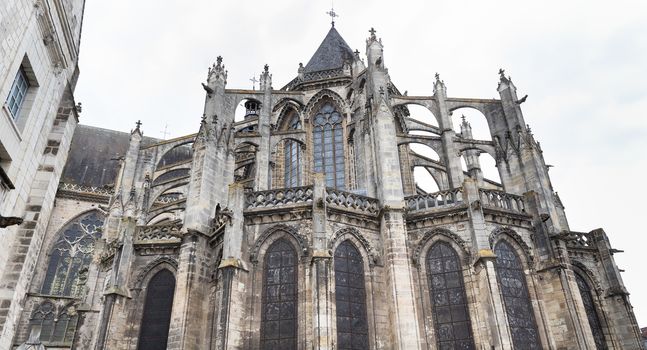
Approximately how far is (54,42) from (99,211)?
65.5 feet

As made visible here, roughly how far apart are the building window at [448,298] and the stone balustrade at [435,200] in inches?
49.4

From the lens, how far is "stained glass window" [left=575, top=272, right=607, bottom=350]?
1587cm

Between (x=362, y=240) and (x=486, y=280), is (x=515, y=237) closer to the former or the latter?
(x=486, y=280)

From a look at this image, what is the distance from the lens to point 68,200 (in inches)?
992

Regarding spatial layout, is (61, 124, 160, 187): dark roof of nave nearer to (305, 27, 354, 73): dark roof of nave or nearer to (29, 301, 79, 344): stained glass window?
(29, 301, 79, 344): stained glass window

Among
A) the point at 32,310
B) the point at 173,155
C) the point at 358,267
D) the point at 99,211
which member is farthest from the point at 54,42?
the point at 173,155

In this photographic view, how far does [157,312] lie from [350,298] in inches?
244

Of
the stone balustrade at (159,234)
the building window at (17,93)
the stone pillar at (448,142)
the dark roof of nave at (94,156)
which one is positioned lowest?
the building window at (17,93)

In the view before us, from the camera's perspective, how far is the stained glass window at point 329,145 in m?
19.5

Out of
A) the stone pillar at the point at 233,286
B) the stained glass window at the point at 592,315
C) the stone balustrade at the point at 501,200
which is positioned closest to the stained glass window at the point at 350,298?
the stone pillar at the point at 233,286

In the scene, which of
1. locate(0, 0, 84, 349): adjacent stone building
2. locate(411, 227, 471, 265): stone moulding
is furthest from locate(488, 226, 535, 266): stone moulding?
locate(0, 0, 84, 349): adjacent stone building

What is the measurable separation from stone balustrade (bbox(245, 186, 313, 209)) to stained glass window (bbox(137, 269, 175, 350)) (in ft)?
12.6

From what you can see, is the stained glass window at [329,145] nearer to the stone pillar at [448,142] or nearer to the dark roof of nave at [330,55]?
the dark roof of nave at [330,55]

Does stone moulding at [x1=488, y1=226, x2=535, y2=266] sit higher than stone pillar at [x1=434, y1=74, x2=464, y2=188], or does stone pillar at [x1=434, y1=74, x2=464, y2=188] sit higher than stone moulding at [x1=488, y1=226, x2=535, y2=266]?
stone pillar at [x1=434, y1=74, x2=464, y2=188]
